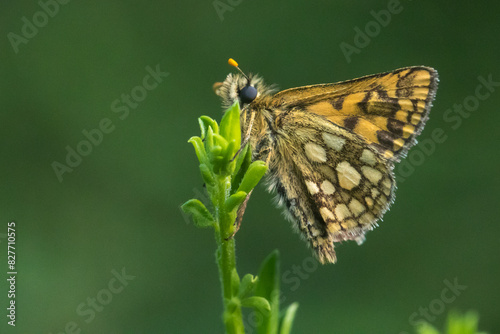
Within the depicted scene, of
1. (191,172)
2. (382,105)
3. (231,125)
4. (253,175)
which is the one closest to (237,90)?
(382,105)

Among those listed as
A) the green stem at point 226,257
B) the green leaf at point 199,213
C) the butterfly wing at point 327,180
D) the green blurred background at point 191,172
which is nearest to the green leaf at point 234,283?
the green stem at point 226,257

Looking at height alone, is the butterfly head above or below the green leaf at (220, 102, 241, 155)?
above

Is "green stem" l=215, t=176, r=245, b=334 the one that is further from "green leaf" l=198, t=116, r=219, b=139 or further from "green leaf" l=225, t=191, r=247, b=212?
"green leaf" l=198, t=116, r=219, b=139

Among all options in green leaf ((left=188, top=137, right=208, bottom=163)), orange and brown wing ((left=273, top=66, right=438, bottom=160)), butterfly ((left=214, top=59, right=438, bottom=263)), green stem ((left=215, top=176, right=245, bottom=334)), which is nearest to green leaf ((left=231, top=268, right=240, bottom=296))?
green stem ((left=215, top=176, right=245, bottom=334))

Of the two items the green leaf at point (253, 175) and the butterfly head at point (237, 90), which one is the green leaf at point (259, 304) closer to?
the green leaf at point (253, 175)

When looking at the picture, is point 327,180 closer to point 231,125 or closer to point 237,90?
point 237,90

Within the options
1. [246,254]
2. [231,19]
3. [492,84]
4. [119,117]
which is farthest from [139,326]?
[492,84]

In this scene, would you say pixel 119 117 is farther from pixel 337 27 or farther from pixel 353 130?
pixel 353 130
